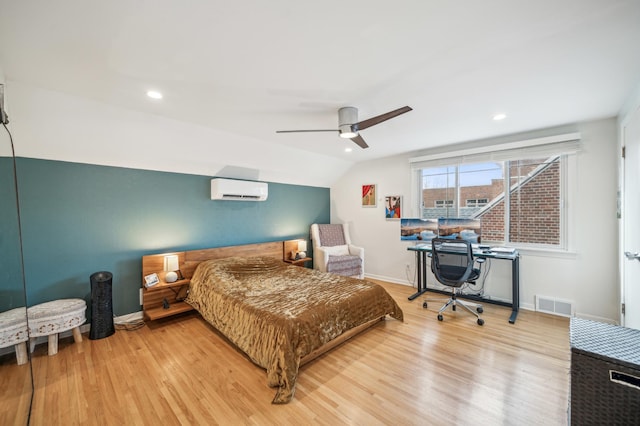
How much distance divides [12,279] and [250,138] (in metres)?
2.78

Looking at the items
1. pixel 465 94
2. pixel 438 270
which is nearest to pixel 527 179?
pixel 438 270

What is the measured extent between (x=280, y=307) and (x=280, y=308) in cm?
3

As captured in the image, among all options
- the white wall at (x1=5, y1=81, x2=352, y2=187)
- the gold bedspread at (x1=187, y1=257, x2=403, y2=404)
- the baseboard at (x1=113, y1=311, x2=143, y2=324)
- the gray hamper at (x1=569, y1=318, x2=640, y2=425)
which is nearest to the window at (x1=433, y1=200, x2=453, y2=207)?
the gold bedspread at (x1=187, y1=257, x2=403, y2=404)

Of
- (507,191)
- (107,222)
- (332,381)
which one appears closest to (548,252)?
(507,191)

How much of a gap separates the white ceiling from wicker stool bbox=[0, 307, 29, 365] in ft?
6.64

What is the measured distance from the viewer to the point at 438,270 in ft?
11.3

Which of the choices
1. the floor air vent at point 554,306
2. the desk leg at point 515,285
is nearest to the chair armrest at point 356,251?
the desk leg at point 515,285

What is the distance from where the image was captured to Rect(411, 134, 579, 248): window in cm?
348

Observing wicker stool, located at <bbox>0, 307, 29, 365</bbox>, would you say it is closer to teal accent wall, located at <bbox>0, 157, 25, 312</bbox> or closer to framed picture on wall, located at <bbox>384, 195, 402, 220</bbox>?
teal accent wall, located at <bbox>0, 157, 25, 312</bbox>

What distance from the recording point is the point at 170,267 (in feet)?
11.1

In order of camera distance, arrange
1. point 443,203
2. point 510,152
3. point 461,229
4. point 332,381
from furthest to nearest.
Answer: point 443,203, point 461,229, point 510,152, point 332,381

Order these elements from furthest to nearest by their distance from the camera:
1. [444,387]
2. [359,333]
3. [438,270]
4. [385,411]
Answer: [438,270] < [359,333] < [444,387] < [385,411]

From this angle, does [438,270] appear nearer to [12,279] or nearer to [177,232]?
[177,232]

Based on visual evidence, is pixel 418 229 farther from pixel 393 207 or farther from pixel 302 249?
pixel 302 249
